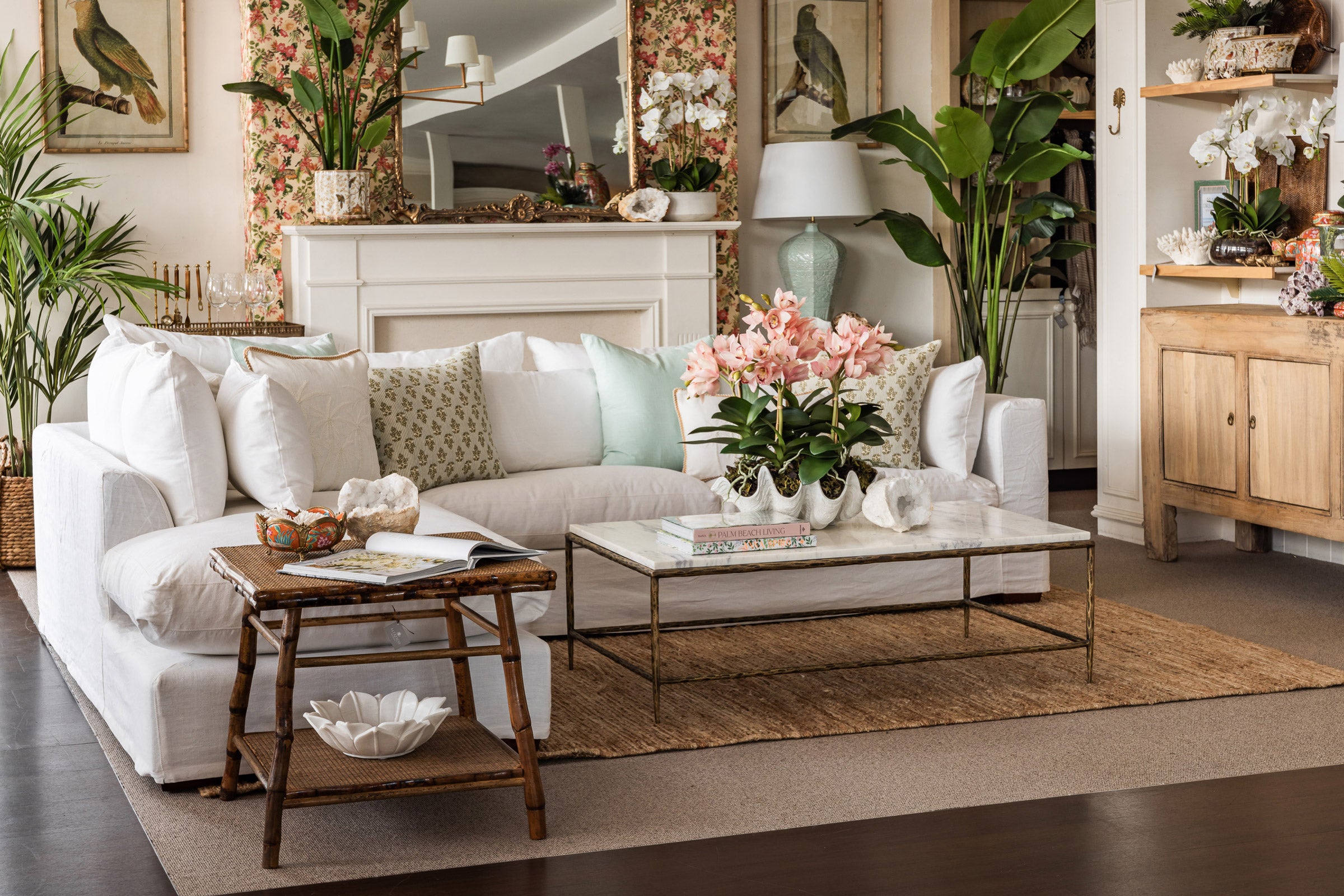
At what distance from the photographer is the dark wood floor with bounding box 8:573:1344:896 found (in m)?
2.10

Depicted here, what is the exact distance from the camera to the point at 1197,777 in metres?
3.01

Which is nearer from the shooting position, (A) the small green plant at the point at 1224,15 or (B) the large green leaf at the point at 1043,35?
(A) the small green plant at the point at 1224,15

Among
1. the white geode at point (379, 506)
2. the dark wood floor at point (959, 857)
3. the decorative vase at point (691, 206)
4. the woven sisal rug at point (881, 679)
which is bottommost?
the woven sisal rug at point (881, 679)

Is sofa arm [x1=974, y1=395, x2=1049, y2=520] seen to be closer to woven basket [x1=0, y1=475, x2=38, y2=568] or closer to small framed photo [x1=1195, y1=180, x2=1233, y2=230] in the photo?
small framed photo [x1=1195, y1=180, x2=1233, y2=230]

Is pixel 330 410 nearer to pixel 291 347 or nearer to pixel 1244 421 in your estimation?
pixel 291 347

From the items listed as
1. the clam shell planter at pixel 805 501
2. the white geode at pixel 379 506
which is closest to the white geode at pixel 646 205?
the clam shell planter at pixel 805 501

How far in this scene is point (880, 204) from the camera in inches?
263

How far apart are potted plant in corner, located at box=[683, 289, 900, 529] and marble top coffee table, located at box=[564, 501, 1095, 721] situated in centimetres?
13

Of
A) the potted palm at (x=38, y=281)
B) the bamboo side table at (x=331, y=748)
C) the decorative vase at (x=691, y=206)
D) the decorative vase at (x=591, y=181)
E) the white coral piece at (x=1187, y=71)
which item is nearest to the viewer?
the bamboo side table at (x=331, y=748)

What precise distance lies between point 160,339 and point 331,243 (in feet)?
4.45

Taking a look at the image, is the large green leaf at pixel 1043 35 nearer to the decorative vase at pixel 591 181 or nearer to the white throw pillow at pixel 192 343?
the decorative vase at pixel 591 181

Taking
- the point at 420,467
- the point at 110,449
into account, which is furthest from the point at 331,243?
the point at 110,449

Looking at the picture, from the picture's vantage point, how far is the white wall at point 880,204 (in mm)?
6461

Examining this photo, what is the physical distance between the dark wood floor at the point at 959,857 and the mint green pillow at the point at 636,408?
2.18 metres
